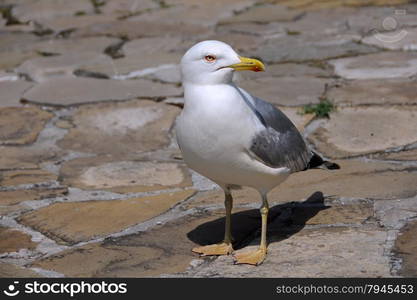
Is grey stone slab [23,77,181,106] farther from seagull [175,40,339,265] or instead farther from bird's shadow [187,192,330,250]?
seagull [175,40,339,265]

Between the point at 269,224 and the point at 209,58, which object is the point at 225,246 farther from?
the point at 209,58

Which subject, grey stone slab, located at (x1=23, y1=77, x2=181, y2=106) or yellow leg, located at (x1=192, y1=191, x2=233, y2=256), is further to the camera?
grey stone slab, located at (x1=23, y1=77, x2=181, y2=106)

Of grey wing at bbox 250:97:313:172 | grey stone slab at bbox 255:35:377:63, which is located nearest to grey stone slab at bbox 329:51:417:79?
grey stone slab at bbox 255:35:377:63

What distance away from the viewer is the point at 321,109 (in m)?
6.27

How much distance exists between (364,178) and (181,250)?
1.36 m

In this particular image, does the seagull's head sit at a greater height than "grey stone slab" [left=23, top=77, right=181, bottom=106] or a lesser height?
greater

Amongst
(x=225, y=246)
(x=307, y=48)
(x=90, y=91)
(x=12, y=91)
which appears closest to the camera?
(x=225, y=246)

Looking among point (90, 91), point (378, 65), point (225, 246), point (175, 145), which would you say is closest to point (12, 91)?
point (90, 91)

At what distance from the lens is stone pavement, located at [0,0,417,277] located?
13.8 feet

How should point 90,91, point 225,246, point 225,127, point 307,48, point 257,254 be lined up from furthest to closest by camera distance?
point 307,48 < point 90,91 < point 225,246 < point 257,254 < point 225,127

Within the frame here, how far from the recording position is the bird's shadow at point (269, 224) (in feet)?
14.6

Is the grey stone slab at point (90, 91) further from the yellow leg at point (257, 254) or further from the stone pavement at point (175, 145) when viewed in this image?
the yellow leg at point (257, 254)

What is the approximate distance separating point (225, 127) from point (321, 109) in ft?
8.48

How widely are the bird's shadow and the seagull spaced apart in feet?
1.06
